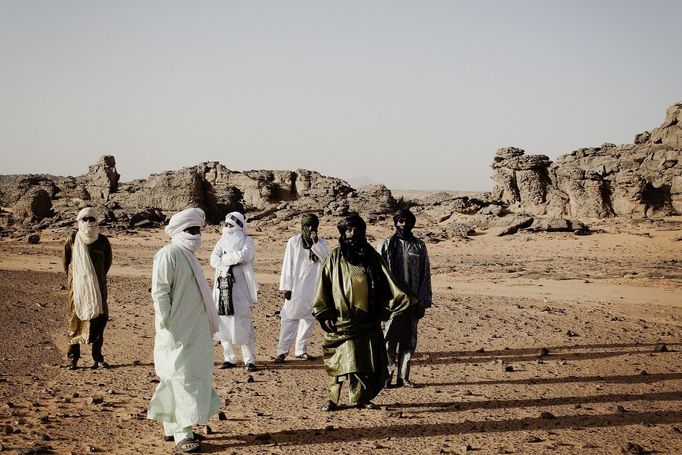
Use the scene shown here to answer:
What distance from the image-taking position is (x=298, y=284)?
8.04 m

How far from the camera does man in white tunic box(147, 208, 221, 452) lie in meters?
4.73

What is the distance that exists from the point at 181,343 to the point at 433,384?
10.2 feet

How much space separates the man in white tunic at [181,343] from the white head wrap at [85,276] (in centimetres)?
289

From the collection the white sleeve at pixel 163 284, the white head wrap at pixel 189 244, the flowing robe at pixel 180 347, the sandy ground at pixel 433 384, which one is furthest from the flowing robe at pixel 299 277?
the white sleeve at pixel 163 284

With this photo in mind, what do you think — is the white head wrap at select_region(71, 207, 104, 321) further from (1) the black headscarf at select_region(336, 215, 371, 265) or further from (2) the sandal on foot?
(1) the black headscarf at select_region(336, 215, 371, 265)

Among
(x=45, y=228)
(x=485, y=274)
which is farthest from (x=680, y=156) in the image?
(x=45, y=228)

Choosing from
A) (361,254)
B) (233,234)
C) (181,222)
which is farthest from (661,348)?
(181,222)

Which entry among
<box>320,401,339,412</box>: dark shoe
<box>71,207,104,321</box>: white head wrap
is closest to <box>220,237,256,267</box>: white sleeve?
<box>71,207,104,321</box>: white head wrap

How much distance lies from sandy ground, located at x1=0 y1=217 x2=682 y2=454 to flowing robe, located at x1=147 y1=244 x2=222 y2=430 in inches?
14.3

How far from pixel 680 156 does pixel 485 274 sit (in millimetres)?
26330

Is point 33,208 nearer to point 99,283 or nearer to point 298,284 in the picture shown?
point 99,283

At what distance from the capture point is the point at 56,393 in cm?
635

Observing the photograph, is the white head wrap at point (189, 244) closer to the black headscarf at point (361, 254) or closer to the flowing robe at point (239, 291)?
the black headscarf at point (361, 254)

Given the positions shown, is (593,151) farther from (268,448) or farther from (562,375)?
(268,448)
